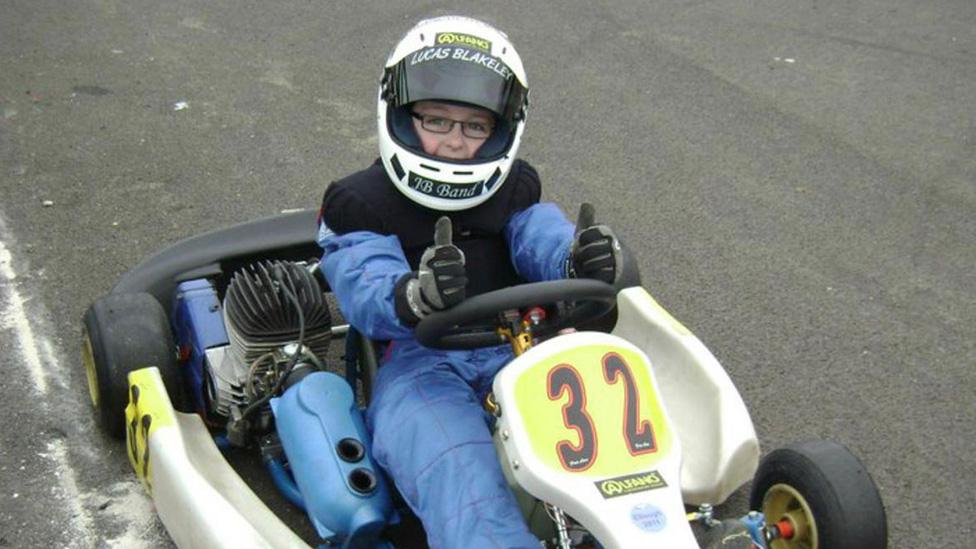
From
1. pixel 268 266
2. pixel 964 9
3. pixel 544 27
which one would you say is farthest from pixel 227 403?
pixel 964 9

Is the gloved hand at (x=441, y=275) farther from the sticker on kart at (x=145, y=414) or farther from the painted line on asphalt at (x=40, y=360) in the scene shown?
the painted line on asphalt at (x=40, y=360)

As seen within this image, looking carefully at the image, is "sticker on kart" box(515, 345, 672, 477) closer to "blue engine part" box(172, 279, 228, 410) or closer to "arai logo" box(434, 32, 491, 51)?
"arai logo" box(434, 32, 491, 51)

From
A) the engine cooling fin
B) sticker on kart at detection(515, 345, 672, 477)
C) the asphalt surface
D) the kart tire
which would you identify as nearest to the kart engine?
the engine cooling fin

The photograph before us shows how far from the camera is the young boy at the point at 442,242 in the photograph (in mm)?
2928

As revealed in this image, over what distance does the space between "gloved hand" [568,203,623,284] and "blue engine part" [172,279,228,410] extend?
1279 millimetres

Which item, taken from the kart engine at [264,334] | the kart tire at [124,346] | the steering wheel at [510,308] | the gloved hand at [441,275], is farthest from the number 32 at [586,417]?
Answer: the kart tire at [124,346]

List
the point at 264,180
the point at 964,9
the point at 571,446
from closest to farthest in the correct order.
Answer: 1. the point at 571,446
2. the point at 264,180
3. the point at 964,9

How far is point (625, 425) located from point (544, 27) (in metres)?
5.22

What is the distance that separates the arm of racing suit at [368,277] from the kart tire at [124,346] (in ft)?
1.90

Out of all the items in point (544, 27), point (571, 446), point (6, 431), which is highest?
point (544, 27)

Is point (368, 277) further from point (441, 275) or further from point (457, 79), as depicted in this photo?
point (457, 79)

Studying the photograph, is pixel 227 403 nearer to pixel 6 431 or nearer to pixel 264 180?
Answer: pixel 6 431

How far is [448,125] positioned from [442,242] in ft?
2.08

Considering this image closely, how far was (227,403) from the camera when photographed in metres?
3.68
